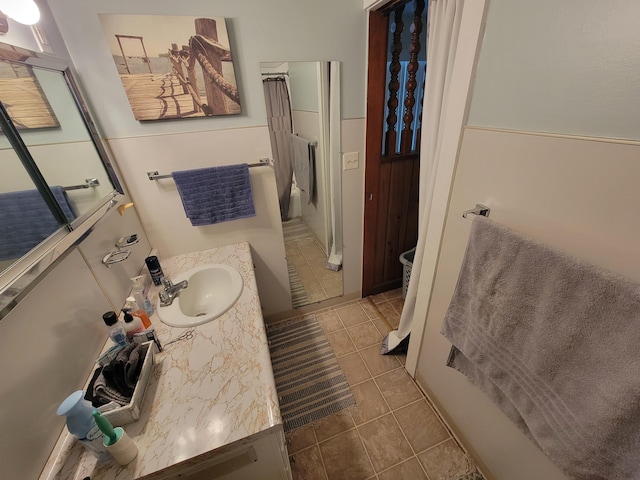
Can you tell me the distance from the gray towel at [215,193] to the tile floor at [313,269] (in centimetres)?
102

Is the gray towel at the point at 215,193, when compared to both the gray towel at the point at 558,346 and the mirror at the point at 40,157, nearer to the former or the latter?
the mirror at the point at 40,157

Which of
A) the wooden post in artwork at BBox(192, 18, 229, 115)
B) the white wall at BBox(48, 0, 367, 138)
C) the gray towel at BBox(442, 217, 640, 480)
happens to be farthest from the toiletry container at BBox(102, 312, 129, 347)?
the gray towel at BBox(442, 217, 640, 480)

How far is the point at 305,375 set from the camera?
64.1 inches

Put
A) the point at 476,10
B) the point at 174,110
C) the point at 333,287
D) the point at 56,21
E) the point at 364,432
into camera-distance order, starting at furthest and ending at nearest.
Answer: the point at 333,287 < the point at 364,432 < the point at 174,110 < the point at 56,21 < the point at 476,10

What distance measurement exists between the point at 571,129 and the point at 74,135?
5.26 ft

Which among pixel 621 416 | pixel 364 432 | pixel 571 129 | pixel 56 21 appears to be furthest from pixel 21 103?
pixel 364 432

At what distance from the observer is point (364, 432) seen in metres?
1.33

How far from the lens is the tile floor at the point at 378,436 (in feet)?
3.93

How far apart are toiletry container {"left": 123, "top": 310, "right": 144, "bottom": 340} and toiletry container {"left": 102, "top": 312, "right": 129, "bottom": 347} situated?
1 centimetres

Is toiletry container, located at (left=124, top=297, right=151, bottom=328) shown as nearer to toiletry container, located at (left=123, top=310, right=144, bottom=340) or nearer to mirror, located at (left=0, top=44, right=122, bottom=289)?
toiletry container, located at (left=123, top=310, right=144, bottom=340)

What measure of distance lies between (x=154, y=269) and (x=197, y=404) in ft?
2.36

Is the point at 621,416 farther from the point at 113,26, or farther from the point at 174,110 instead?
the point at 113,26

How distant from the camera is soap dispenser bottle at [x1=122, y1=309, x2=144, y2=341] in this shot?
885 millimetres

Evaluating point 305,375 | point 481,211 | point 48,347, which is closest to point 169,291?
point 48,347
